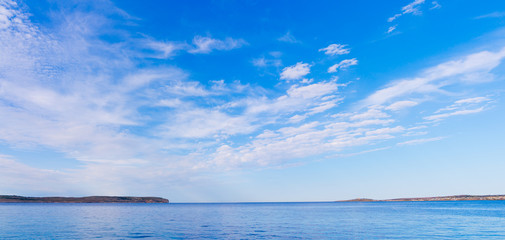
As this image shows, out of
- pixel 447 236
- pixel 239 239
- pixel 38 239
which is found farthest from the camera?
pixel 447 236

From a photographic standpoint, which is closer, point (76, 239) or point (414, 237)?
point (76, 239)

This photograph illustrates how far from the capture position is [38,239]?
1387 inches

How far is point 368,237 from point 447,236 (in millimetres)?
11981

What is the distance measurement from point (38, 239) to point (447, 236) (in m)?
55.9

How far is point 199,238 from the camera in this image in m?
38.6

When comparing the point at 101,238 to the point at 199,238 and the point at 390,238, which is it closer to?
the point at 199,238

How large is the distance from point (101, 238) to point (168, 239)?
9081mm

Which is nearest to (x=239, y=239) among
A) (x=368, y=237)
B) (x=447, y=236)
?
(x=368, y=237)

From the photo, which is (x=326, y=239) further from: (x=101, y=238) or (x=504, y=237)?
(x=101, y=238)

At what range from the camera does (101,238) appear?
122ft

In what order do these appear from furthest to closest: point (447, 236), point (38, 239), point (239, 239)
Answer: point (447, 236) < point (239, 239) < point (38, 239)

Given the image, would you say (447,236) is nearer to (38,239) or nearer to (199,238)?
(199,238)

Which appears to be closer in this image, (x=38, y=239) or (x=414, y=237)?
(x=38, y=239)

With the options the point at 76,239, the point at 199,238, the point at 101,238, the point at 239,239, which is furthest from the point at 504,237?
the point at 76,239
